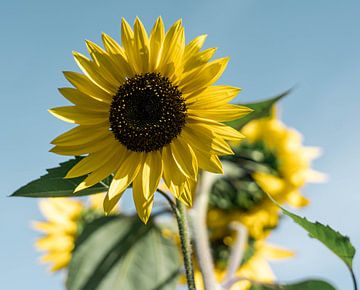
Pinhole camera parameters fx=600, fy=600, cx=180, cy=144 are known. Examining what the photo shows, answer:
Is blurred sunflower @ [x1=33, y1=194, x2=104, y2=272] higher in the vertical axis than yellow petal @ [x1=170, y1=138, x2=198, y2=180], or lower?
lower

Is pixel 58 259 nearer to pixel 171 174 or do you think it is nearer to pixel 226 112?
pixel 171 174

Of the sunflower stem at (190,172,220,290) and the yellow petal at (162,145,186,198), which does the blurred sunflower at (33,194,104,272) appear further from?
the yellow petal at (162,145,186,198)

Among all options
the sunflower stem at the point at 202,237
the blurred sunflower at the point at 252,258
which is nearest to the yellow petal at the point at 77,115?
the sunflower stem at the point at 202,237

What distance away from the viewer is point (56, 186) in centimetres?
87

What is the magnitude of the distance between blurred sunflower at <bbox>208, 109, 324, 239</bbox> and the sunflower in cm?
77

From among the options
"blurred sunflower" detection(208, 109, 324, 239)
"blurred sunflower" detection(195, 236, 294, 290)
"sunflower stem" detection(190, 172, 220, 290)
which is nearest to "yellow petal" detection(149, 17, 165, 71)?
"sunflower stem" detection(190, 172, 220, 290)

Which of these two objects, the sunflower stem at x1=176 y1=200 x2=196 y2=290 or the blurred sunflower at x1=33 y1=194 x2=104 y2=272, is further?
the blurred sunflower at x1=33 y1=194 x2=104 y2=272

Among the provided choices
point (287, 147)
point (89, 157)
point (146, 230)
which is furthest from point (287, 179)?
point (89, 157)

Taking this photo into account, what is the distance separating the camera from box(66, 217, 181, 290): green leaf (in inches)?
47.3

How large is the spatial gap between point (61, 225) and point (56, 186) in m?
1.19

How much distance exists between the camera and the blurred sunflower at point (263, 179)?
1760 mm

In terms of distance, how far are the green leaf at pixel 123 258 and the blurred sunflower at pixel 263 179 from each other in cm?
45

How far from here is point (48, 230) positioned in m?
1.98

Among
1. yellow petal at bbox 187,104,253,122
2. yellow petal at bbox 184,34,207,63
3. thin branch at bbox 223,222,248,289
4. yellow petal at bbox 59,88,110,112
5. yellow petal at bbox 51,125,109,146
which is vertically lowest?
thin branch at bbox 223,222,248,289
